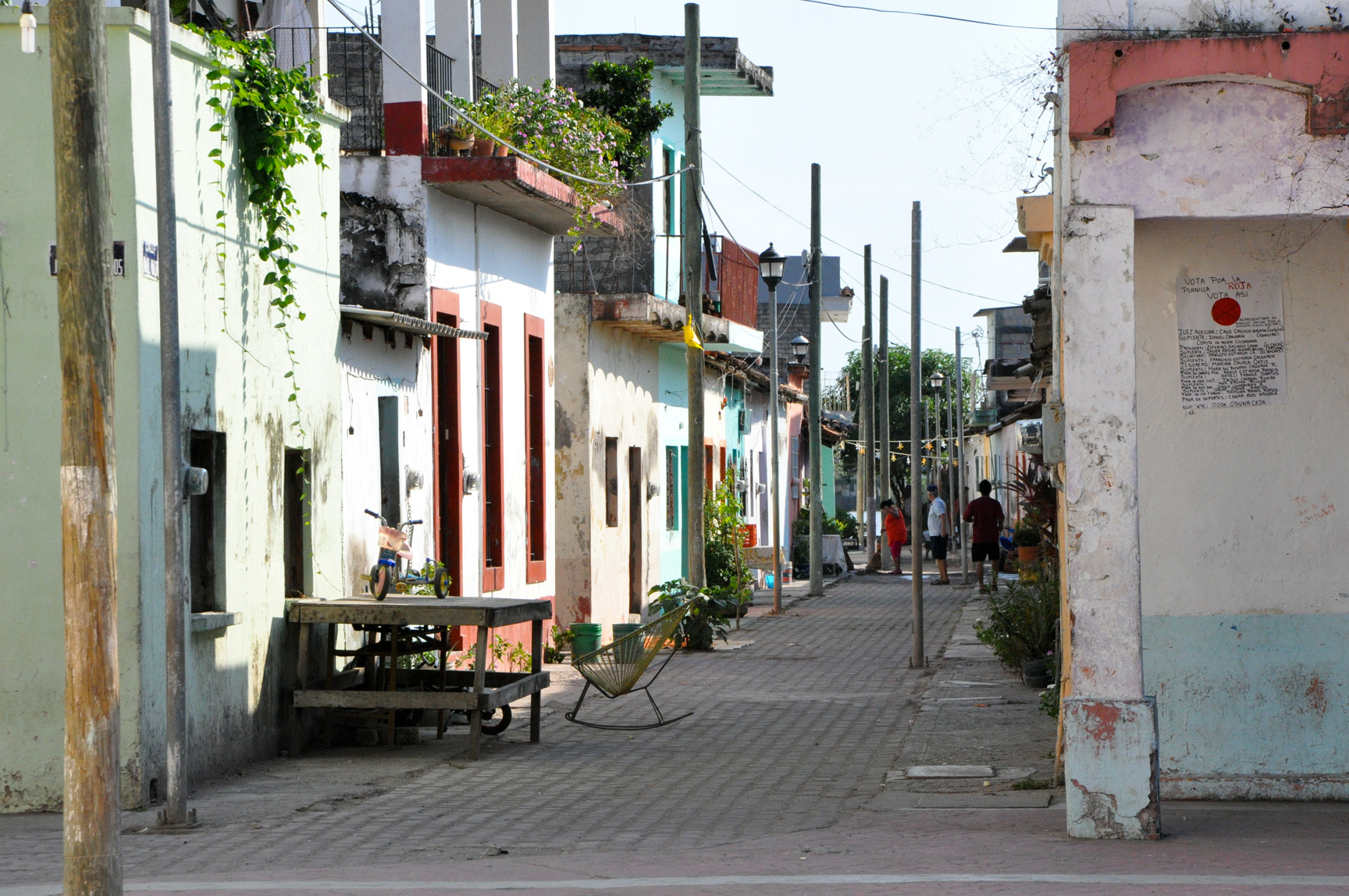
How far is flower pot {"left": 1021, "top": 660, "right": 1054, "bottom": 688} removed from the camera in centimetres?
A: 1313

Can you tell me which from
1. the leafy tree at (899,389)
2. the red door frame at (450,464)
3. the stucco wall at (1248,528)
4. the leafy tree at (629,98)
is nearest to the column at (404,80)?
the red door frame at (450,464)

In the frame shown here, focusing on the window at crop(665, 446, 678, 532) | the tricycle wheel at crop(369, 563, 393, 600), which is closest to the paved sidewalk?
the tricycle wheel at crop(369, 563, 393, 600)

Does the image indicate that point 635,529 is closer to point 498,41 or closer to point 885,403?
point 498,41

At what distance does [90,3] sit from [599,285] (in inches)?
596

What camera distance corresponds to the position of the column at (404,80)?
13531 mm

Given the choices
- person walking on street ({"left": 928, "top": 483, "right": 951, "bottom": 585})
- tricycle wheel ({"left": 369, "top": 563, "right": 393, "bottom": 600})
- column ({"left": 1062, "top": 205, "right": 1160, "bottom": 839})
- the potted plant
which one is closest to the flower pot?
tricycle wheel ({"left": 369, "top": 563, "right": 393, "bottom": 600})

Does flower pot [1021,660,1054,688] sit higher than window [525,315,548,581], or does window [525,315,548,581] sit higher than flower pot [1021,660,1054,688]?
window [525,315,548,581]

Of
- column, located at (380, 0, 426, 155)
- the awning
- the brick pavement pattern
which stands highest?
column, located at (380, 0, 426, 155)

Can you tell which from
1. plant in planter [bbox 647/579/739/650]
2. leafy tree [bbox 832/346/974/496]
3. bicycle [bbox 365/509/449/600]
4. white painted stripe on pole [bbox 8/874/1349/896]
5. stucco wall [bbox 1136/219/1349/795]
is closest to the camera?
white painted stripe on pole [bbox 8/874/1349/896]

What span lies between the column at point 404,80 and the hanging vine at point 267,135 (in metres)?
2.89

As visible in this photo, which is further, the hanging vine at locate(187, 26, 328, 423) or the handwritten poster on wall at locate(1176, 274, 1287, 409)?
the hanging vine at locate(187, 26, 328, 423)

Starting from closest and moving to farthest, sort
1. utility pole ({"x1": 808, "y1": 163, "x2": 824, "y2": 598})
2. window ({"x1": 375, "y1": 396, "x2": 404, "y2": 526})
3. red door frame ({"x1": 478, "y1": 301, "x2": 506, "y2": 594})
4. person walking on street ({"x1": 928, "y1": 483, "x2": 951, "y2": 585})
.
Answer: window ({"x1": 375, "y1": 396, "x2": 404, "y2": 526})
red door frame ({"x1": 478, "y1": 301, "x2": 506, "y2": 594})
utility pole ({"x1": 808, "y1": 163, "x2": 824, "y2": 598})
person walking on street ({"x1": 928, "y1": 483, "x2": 951, "y2": 585})

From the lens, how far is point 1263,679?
846cm

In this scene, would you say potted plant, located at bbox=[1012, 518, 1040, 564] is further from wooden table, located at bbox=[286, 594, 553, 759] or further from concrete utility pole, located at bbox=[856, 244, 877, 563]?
wooden table, located at bbox=[286, 594, 553, 759]
